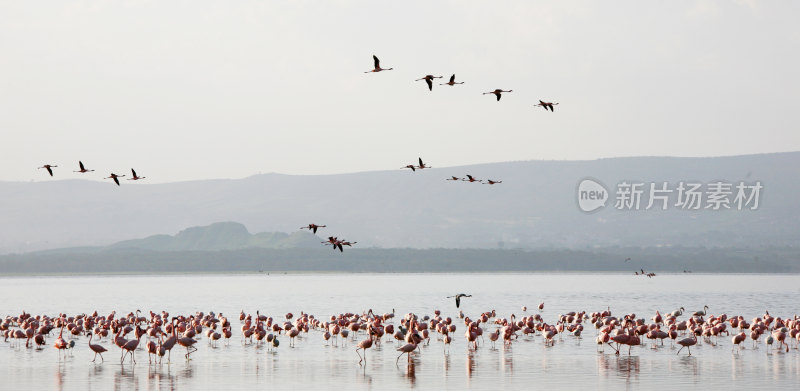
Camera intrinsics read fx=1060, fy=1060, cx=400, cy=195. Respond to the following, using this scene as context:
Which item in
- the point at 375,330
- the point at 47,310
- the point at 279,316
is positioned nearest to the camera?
the point at 375,330

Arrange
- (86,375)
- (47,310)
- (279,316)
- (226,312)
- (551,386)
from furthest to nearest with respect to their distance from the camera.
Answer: (47,310), (226,312), (279,316), (86,375), (551,386)

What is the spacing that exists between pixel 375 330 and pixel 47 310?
44.9 m

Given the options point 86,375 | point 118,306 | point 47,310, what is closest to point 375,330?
point 86,375

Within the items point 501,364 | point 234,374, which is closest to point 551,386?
point 501,364

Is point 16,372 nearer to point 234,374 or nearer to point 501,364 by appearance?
point 234,374

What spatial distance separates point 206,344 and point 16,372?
1140 cm

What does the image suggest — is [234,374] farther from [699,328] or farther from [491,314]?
[491,314]

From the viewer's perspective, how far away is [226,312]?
243 ft

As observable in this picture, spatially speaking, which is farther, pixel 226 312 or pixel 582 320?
pixel 226 312

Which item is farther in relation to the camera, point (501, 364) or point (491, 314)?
point (491, 314)

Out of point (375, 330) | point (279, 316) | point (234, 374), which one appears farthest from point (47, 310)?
point (234, 374)

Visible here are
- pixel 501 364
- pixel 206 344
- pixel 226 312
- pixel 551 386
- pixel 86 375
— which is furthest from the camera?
pixel 226 312

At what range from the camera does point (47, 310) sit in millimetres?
78750

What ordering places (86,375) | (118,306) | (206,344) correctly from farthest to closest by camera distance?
(118,306) → (206,344) → (86,375)
